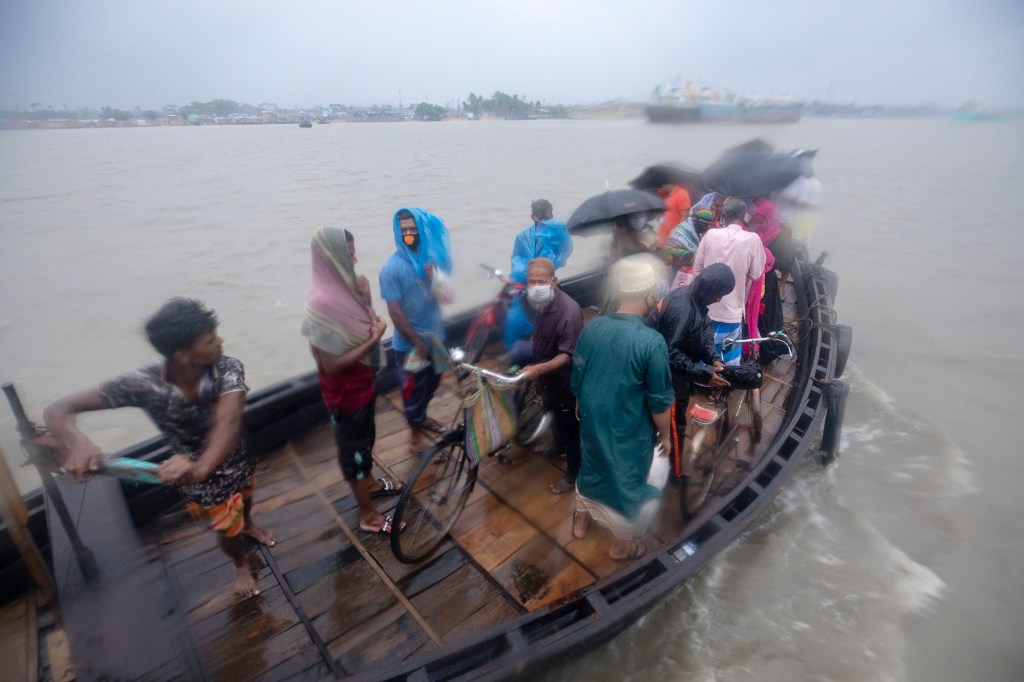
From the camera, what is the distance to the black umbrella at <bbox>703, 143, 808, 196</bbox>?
466 cm

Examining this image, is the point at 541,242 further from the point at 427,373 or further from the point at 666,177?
the point at 666,177

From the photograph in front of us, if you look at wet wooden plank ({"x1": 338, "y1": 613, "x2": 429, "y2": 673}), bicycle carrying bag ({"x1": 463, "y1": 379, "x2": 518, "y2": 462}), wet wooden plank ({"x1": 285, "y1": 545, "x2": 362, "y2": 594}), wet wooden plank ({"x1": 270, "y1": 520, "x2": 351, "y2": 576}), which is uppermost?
bicycle carrying bag ({"x1": 463, "y1": 379, "x2": 518, "y2": 462})

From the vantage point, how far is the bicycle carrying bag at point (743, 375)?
2781 millimetres

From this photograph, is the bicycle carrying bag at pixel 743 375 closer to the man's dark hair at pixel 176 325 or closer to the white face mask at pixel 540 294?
the white face mask at pixel 540 294

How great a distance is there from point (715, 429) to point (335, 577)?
98.6 inches

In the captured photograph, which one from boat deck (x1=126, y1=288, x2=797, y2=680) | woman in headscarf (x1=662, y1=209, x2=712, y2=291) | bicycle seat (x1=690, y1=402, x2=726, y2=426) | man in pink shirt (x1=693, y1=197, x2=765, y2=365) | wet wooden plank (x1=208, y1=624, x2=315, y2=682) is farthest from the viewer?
woman in headscarf (x1=662, y1=209, x2=712, y2=291)

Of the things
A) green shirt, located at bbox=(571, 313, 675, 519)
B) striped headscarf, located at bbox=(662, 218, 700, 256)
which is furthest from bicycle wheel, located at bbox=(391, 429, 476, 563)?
striped headscarf, located at bbox=(662, 218, 700, 256)

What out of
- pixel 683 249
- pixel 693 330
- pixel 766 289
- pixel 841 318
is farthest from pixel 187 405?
pixel 841 318

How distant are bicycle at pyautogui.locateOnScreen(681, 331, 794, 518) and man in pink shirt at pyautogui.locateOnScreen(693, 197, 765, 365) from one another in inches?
11.7

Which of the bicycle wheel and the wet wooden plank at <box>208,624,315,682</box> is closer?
the wet wooden plank at <box>208,624,315,682</box>

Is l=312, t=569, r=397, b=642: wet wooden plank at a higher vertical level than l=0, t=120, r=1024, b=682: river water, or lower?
higher

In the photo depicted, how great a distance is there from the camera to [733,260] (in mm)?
3459

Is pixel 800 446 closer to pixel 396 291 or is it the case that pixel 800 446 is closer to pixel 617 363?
pixel 617 363

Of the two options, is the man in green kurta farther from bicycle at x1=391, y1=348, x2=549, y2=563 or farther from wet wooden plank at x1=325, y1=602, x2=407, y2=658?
wet wooden plank at x1=325, y1=602, x2=407, y2=658
